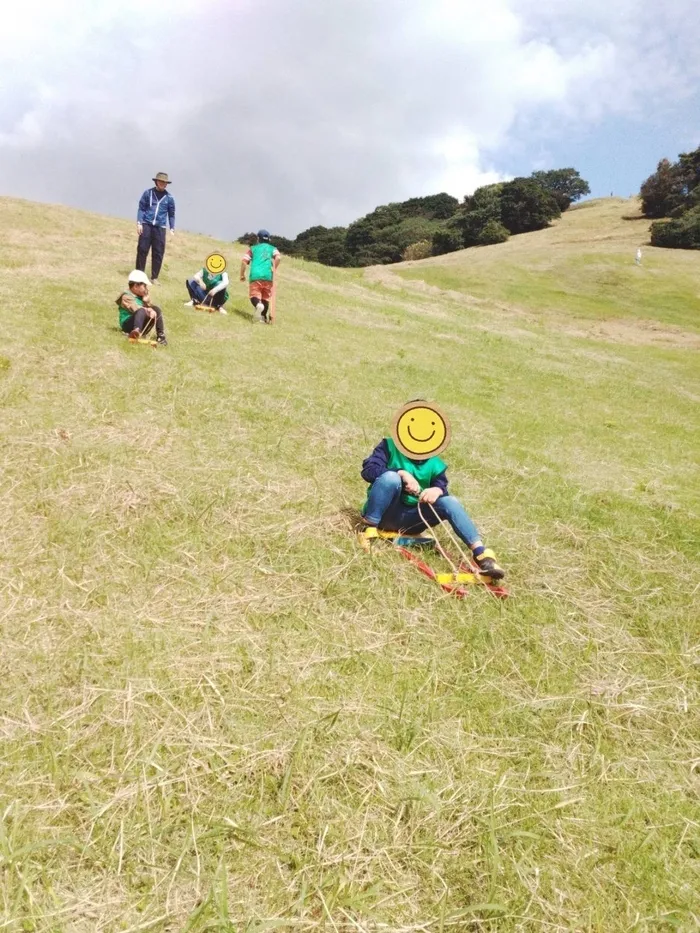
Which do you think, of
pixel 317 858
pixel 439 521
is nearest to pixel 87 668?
pixel 317 858

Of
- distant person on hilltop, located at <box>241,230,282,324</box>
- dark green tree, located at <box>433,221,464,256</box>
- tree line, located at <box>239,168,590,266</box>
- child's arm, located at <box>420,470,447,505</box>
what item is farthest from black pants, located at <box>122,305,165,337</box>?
dark green tree, located at <box>433,221,464,256</box>

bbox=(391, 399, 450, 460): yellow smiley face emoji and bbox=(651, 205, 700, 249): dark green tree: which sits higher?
bbox=(651, 205, 700, 249): dark green tree

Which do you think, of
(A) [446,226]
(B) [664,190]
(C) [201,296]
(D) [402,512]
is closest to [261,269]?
(C) [201,296]

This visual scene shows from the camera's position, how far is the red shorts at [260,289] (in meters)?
13.5

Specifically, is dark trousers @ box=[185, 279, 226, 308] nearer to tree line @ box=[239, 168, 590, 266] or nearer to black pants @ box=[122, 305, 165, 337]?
black pants @ box=[122, 305, 165, 337]

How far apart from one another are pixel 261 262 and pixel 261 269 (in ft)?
0.51

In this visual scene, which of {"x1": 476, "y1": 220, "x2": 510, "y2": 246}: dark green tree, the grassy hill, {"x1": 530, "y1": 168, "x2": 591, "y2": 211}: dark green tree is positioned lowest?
the grassy hill

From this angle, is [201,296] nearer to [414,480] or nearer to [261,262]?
[261,262]

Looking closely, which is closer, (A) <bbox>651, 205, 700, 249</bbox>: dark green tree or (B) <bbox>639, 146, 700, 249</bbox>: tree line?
(A) <bbox>651, 205, 700, 249</bbox>: dark green tree

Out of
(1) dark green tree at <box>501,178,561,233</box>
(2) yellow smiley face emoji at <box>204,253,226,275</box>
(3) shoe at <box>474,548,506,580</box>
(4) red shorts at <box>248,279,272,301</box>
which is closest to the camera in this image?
(3) shoe at <box>474,548,506,580</box>

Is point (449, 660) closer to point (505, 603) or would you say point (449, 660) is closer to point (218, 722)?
point (505, 603)

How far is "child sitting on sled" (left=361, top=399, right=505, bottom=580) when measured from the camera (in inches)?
190

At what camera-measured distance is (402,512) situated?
5062mm

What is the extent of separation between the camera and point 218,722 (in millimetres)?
3117
